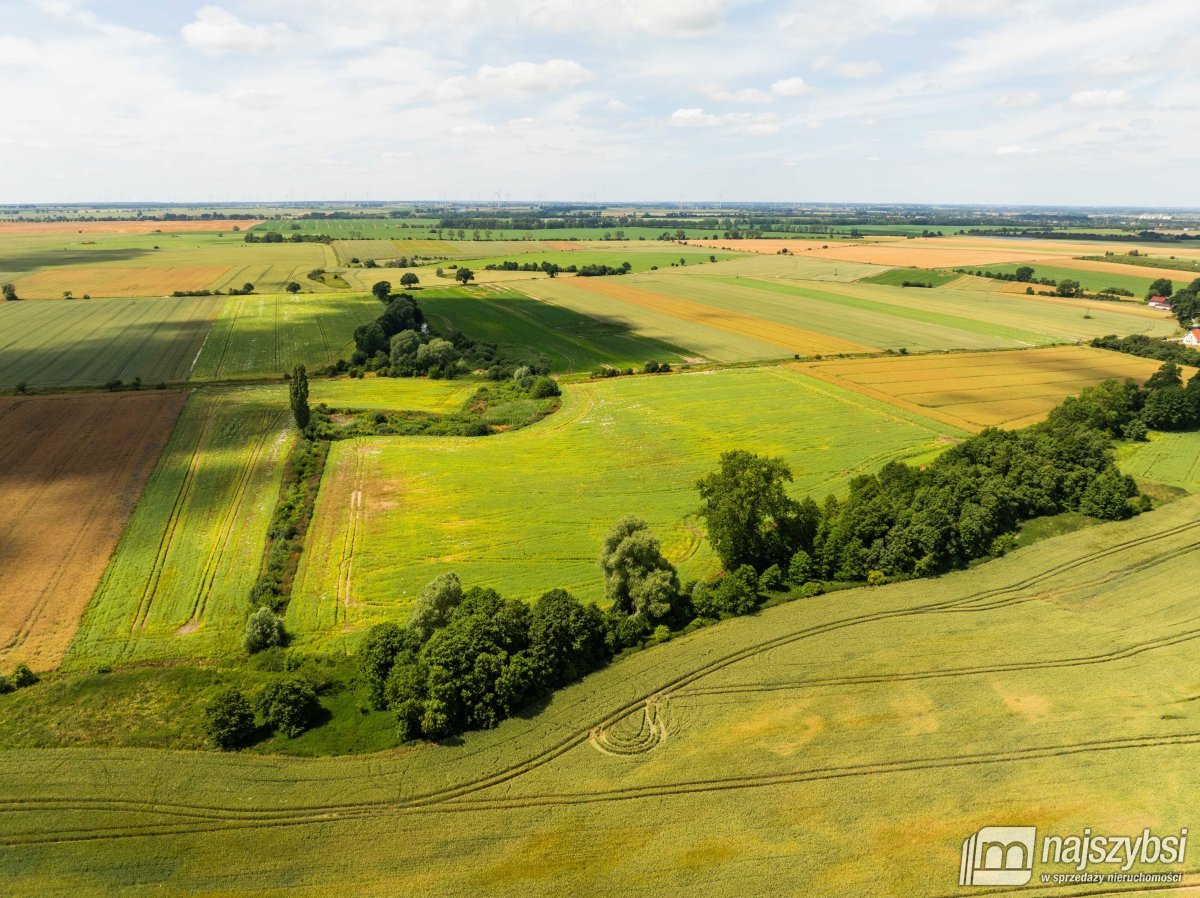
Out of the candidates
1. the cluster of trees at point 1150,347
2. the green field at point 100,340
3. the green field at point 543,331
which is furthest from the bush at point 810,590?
the cluster of trees at point 1150,347

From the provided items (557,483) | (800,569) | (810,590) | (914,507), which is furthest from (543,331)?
(810,590)

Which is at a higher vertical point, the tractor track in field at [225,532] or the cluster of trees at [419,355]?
the cluster of trees at [419,355]

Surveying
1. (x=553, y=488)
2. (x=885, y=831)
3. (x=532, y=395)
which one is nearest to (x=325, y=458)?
(x=553, y=488)

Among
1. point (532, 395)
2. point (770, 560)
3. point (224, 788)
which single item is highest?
point (532, 395)

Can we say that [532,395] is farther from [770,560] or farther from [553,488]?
[770,560]

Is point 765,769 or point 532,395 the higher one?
point 532,395

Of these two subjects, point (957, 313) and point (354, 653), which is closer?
point (354, 653)

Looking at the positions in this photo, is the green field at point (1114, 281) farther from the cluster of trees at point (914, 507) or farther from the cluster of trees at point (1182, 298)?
the cluster of trees at point (914, 507)
